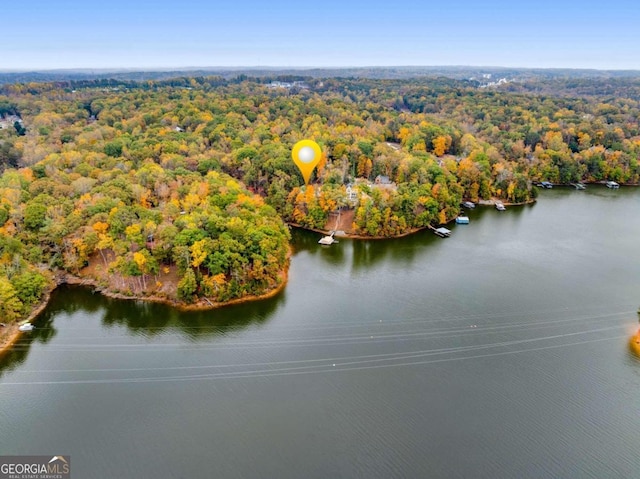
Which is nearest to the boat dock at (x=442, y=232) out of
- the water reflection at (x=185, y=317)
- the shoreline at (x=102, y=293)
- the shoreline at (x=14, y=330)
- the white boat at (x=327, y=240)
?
the white boat at (x=327, y=240)

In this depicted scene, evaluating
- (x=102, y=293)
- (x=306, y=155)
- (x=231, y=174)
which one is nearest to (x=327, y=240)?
(x=306, y=155)

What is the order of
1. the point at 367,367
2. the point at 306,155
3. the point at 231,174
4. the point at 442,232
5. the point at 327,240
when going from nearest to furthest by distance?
the point at 367,367 < the point at 327,240 < the point at 442,232 < the point at 306,155 < the point at 231,174

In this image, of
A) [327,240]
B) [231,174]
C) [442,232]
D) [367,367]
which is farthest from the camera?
[231,174]

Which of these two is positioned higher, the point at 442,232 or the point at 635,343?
the point at 442,232

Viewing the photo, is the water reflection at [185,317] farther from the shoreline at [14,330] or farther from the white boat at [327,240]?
the white boat at [327,240]

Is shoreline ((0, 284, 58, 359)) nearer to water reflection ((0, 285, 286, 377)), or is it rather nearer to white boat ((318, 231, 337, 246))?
water reflection ((0, 285, 286, 377))

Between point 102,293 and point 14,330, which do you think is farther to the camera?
point 102,293

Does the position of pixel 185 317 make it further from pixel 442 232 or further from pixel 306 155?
pixel 442 232
